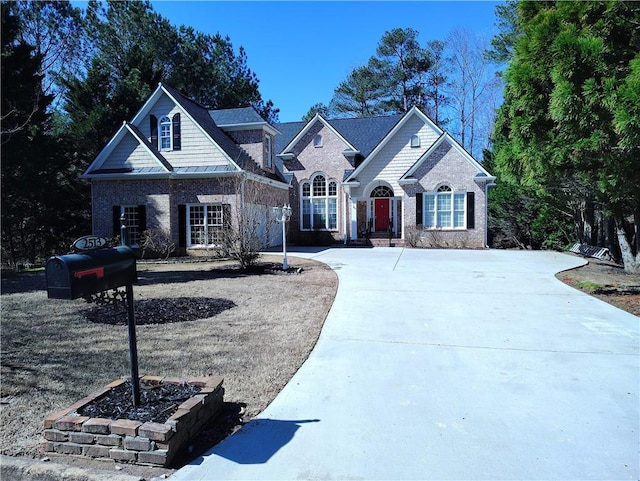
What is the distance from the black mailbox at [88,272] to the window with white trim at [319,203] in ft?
70.6

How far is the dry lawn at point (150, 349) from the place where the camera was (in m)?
4.16

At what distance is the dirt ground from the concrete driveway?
0.93 meters

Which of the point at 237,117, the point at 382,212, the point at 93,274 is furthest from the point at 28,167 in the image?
the point at 93,274

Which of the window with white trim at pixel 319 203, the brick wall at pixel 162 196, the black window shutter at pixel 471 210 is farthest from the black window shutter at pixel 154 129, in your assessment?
the black window shutter at pixel 471 210

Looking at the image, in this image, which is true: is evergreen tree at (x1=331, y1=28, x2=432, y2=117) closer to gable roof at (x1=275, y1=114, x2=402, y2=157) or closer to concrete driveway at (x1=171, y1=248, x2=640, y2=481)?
gable roof at (x1=275, y1=114, x2=402, y2=157)

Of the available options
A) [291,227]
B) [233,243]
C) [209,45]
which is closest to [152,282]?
[233,243]

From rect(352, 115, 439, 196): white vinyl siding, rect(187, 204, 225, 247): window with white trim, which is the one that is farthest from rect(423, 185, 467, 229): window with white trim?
rect(187, 204, 225, 247): window with white trim

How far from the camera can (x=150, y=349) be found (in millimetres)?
5641

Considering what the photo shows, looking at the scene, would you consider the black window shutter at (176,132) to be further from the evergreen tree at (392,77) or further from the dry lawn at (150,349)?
the evergreen tree at (392,77)

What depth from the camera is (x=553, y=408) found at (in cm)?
389

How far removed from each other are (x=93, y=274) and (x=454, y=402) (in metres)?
3.23

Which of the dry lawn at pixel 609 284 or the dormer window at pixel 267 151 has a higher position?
the dormer window at pixel 267 151

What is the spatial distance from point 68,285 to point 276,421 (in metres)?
1.97

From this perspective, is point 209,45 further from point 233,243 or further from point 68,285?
point 68,285
